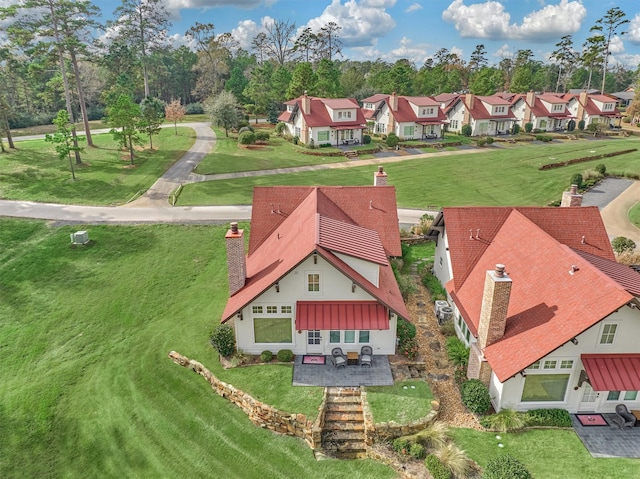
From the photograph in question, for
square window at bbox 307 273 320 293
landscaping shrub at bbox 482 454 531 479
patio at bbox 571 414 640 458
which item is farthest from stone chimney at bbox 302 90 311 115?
landscaping shrub at bbox 482 454 531 479

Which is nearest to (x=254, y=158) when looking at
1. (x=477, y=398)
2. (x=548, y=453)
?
(x=477, y=398)

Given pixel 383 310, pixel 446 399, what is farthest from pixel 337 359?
pixel 446 399

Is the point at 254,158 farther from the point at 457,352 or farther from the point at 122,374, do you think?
the point at 457,352

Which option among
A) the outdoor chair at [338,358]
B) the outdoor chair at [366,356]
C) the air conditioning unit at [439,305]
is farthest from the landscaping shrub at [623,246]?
the outdoor chair at [338,358]

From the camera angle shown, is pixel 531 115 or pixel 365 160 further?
pixel 531 115

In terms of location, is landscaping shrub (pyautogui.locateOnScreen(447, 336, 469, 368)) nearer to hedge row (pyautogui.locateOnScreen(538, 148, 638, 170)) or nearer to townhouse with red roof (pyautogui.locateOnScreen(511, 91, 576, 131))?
hedge row (pyautogui.locateOnScreen(538, 148, 638, 170))

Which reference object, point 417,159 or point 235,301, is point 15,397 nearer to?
point 235,301
